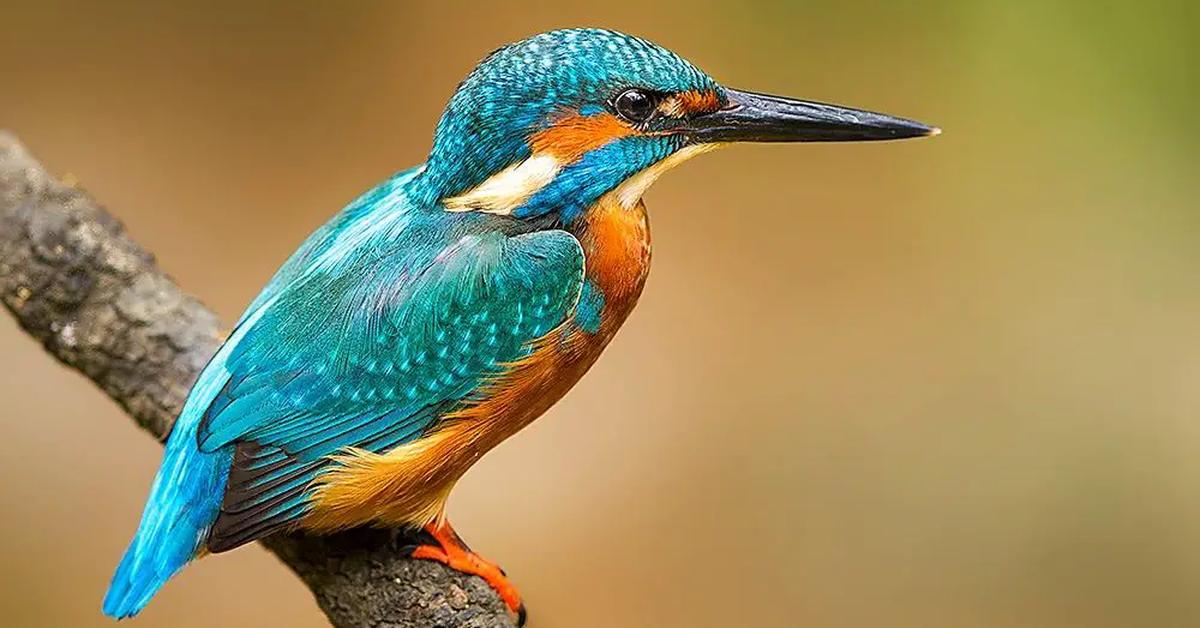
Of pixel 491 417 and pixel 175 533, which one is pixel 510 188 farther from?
pixel 175 533

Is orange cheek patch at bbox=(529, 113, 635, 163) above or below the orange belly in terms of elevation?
above

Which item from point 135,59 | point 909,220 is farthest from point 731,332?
point 135,59

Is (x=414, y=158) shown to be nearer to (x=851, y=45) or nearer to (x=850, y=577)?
(x=851, y=45)

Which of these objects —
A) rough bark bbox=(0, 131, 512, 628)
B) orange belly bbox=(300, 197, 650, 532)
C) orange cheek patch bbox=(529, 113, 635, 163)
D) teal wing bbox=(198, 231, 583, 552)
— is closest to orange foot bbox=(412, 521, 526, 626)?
orange belly bbox=(300, 197, 650, 532)

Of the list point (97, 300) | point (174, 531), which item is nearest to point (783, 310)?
point (97, 300)

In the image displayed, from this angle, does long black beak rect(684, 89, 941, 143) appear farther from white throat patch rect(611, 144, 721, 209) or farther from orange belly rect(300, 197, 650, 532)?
orange belly rect(300, 197, 650, 532)

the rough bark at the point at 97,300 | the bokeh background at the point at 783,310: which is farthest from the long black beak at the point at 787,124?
the bokeh background at the point at 783,310

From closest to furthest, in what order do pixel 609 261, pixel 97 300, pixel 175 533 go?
pixel 175 533 → pixel 609 261 → pixel 97 300

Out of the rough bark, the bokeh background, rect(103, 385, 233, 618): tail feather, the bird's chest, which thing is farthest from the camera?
the bokeh background
